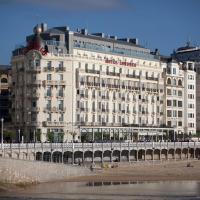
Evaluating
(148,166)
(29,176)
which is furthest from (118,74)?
(29,176)

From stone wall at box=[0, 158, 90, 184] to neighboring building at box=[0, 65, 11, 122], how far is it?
5791 cm

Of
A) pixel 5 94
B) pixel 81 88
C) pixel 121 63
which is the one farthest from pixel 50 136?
pixel 121 63

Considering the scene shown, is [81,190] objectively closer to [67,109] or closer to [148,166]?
[148,166]

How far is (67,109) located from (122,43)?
24200 mm

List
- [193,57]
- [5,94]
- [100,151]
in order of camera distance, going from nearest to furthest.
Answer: [100,151] → [5,94] → [193,57]

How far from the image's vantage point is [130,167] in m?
111

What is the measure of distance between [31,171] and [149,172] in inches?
1050

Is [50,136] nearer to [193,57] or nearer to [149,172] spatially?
[149,172]

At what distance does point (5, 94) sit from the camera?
15488 cm

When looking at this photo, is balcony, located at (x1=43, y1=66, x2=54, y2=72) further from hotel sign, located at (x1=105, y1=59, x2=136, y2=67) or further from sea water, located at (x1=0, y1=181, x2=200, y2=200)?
sea water, located at (x1=0, y1=181, x2=200, y2=200)

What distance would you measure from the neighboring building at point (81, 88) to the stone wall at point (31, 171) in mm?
43949

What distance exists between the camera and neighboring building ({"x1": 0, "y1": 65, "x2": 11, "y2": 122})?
499 ft

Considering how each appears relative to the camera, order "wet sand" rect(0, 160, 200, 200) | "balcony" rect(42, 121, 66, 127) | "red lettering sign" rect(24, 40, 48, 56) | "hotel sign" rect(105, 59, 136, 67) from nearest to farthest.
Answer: "wet sand" rect(0, 160, 200, 200) < "balcony" rect(42, 121, 66, 127) < "red lettering sign" rect(24, 40, 48, 56) < "hotel sign" rect(105, 59, 136, 67)

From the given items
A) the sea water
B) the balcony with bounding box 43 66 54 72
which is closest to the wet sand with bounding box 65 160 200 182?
the sea water
